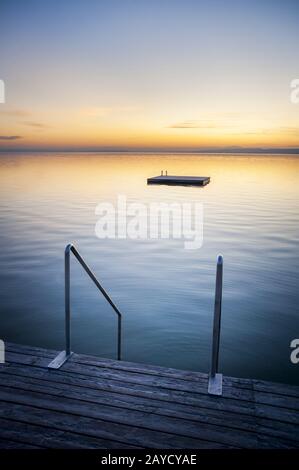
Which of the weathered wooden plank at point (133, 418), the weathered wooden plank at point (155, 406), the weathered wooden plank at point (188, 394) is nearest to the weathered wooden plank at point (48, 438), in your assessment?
the weathered wooden plank at point (133, 418)

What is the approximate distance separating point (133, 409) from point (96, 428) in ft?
1.26

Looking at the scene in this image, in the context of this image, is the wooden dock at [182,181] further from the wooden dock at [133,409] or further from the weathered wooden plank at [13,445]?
the weathered wooden plank at [13,445]

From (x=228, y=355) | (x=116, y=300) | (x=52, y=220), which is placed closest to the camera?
(x=228, y=355)

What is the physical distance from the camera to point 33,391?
11.2 ft

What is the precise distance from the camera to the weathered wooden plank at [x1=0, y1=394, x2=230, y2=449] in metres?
2.80

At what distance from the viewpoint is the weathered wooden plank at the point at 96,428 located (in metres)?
2.80

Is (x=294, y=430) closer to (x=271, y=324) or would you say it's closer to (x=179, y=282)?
(x=271, y=324)

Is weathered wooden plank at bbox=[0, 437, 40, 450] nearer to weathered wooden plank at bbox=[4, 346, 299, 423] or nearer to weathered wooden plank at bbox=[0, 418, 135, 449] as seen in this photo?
weathered wooden plank at bbox=[0, 418, 135, 449]

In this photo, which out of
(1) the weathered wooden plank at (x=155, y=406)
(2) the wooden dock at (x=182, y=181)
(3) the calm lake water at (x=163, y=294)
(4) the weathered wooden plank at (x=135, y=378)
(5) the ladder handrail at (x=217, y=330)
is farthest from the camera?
(2) the wooden dock at (x=182, y=181)

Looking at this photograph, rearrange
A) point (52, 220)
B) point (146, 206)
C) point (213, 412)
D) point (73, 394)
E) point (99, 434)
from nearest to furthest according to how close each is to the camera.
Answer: point (99, 434) → point (213, 412) → point (73, 394) → point (52, 220) → point (146, 206)

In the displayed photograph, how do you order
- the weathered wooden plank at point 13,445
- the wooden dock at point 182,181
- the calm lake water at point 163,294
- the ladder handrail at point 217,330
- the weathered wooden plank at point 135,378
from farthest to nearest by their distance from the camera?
the wooden dock at point 182,181 → the calm lake water at point 163,294 → the weathered wooden plank at point 135,378 → the ladder handrail at point 217,330 → the weathered wooden plank at point 13,445

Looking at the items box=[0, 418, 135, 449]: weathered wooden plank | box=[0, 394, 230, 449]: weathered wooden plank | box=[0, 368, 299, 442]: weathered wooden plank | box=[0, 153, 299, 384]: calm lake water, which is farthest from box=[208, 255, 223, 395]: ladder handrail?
box=[0, 153, 299, 384]: calm lake water

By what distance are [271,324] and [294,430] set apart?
229 inches

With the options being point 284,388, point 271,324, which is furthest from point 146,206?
point 284,388
